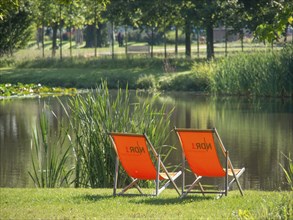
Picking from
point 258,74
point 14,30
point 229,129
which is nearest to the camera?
point 229,129

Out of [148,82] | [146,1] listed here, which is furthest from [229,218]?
[146,1]

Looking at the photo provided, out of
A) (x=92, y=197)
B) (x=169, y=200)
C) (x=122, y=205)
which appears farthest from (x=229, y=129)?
(x=122, y=205)

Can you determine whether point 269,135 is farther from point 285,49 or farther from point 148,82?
point 148,82

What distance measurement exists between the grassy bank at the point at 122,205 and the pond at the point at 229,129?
4904 millimetres

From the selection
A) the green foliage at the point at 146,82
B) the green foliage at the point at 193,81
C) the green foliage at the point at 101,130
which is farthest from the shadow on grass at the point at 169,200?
the green foliage at the point at 146,82

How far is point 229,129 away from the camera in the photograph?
93.6 ft

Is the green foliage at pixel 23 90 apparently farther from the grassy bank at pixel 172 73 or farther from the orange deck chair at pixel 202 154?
the orange deck chair at pixel 202 154

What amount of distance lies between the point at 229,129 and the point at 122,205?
16508 millimetres

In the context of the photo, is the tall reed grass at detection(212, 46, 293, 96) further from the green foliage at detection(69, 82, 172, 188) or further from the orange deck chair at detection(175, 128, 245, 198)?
the orange deck chair at detection(175, 128, 245, 198)

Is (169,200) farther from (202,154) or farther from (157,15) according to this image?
(157,15)

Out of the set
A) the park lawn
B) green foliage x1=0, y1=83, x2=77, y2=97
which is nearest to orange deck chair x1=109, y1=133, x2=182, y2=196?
green foliage x1=0, y1=83, x2=77, y2=97

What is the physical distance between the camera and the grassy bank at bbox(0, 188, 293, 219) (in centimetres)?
1134

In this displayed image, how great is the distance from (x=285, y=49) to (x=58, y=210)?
2926cm

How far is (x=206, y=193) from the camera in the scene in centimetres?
1358
